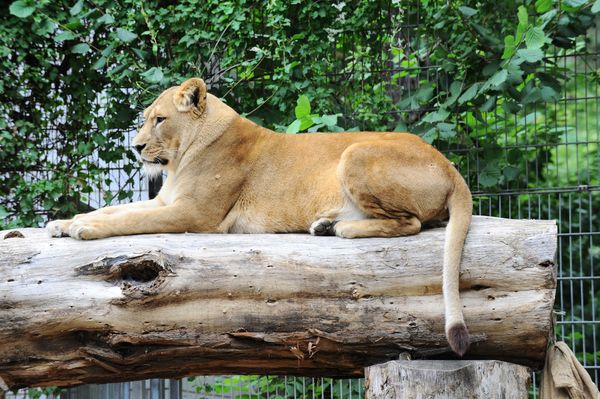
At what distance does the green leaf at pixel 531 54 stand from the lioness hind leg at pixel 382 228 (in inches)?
82.7

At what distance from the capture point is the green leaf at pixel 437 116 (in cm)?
674

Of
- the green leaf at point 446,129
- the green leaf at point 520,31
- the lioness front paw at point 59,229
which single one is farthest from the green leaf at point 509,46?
the lioness front paw at point 59,229

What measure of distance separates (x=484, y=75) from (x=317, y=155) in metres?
2.37

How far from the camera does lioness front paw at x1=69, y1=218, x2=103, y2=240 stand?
4.65m

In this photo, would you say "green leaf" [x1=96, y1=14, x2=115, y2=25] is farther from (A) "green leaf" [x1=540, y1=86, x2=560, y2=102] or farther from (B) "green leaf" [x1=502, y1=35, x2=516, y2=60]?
(A) "green leaf" [x1=540, y1=86, x2=560, y2=102]

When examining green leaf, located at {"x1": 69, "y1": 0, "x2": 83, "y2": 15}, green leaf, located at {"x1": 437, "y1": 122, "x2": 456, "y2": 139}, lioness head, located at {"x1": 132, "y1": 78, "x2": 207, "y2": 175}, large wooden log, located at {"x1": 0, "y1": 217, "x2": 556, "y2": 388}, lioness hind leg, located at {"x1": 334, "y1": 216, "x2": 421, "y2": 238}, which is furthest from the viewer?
green leaf, located at {"x1": 69, "y1": 0, "x2": 83, "y2": 15}

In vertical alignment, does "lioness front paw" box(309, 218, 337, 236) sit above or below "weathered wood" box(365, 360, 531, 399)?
above

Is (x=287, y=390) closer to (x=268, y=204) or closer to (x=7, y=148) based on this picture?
(x=268, y=204)

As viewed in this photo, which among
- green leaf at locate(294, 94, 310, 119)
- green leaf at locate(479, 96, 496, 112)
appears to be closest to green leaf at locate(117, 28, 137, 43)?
green leaf at locate(294, 94, 310, 119)

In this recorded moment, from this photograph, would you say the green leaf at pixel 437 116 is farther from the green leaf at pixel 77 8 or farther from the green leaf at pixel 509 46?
the green leaf at pixel 77 8

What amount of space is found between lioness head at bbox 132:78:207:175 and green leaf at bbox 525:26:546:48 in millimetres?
2465

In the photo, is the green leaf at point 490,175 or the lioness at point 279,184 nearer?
the lioness at point 279,184

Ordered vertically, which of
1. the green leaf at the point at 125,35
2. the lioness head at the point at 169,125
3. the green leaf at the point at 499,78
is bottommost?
the lioness head at the point at 169,125

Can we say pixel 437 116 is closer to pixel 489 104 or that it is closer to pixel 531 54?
pixel 489 104
